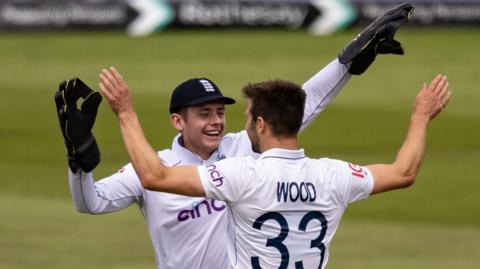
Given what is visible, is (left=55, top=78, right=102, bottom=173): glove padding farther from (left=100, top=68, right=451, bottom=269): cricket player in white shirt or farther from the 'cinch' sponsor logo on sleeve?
the 'cinch' sponsor logo on sleeve

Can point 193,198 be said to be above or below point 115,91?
below

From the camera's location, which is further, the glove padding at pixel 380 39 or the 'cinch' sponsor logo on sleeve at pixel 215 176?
the glove padding at pixel 380 39

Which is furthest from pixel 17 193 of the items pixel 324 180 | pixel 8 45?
pixel 8 45

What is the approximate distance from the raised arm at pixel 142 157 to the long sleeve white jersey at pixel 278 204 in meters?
0.08

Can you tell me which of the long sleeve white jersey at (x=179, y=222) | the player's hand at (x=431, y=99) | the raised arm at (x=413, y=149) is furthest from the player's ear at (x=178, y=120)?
the player's hand at (x=431, y=99)

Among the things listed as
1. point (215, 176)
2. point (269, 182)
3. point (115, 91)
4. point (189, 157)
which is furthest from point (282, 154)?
point (189, 157)

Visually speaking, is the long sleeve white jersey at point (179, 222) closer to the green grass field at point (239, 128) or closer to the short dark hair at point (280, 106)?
the short dark hair at point (280, 106)

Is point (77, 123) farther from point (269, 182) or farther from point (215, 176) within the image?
point (269, 182)

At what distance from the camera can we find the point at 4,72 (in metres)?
27.2

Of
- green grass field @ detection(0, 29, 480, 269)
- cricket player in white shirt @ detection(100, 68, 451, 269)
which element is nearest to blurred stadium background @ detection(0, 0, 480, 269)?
green grass field @ detection(0, 29, 480, 269)

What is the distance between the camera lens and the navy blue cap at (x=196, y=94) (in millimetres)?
8211

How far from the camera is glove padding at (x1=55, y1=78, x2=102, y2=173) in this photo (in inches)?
295

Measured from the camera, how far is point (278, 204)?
7.16 metres

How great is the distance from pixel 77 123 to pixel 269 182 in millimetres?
1206
